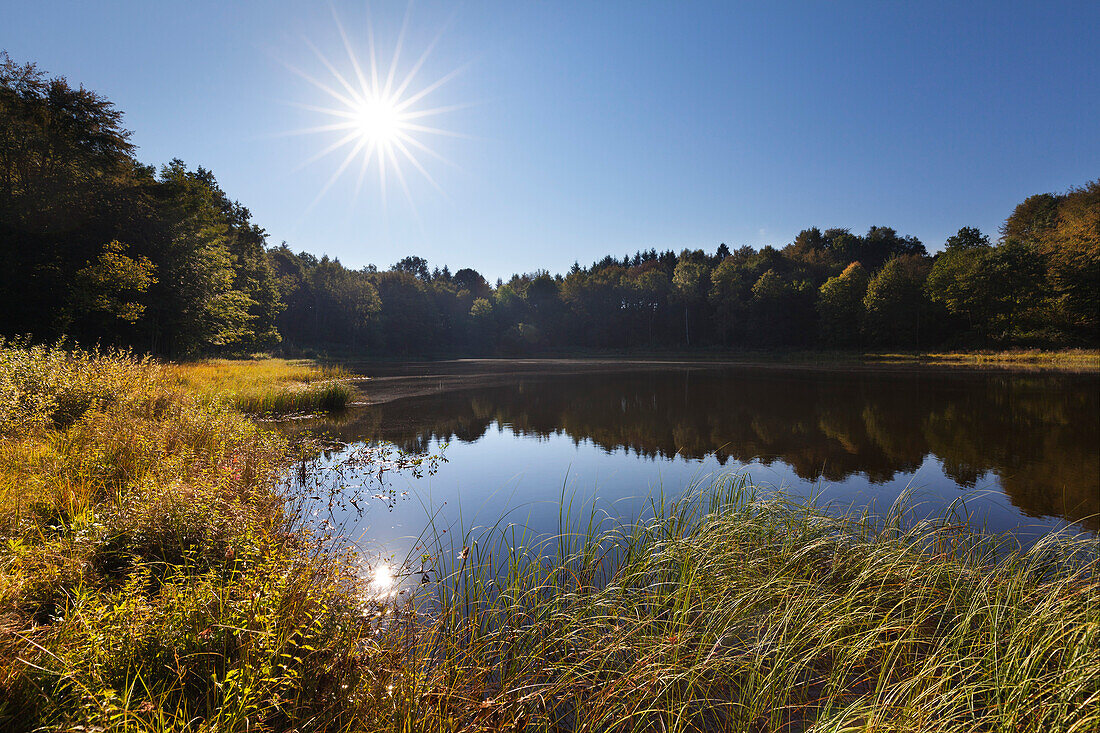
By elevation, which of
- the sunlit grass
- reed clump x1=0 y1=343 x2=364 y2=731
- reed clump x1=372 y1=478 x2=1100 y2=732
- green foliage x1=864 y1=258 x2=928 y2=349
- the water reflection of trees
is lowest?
the water reflection of trees

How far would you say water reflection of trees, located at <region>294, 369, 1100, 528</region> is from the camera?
8922 mm

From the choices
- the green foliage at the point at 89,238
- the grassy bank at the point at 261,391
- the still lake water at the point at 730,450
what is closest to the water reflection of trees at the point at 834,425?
the still lake water at the point at 730,450

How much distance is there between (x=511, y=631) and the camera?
325 cm

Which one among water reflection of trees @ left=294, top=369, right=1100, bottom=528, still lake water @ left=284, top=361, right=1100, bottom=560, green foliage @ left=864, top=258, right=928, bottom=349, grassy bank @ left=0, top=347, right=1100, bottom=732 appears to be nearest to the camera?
grassy bank @ left=0, top=347, right=1100, bottom=732

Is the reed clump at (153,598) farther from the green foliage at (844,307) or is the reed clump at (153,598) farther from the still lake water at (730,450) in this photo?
the green foliage at (844,307)

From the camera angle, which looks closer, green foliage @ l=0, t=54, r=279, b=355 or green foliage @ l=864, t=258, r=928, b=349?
green foliage @ l=0, t=54, r=279, b=355

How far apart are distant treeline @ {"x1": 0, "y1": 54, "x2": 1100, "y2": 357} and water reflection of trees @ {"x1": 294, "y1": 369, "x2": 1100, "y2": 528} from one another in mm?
16819

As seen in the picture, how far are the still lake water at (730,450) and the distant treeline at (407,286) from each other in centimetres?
1420

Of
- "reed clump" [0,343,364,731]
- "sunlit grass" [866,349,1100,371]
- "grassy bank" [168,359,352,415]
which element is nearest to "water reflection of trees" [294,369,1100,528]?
"grassy bank" [168,359,352,415]

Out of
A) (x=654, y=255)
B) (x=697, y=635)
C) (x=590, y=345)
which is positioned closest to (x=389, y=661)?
(x=697, y=635)

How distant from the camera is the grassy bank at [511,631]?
2.21 m

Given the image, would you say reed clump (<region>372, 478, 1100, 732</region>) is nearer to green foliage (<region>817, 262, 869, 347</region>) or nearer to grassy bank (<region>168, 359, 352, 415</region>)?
grassy bank (<region>168, 359, 352, 415</region>)

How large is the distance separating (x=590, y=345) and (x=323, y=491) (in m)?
72.3

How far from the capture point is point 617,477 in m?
8.53
